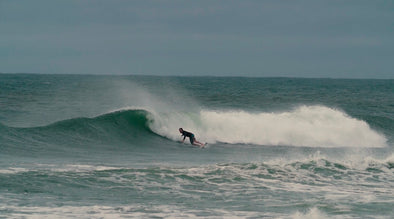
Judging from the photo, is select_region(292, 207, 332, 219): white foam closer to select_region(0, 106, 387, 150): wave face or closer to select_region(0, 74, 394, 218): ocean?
select_region(0, 74, 394, 218): ocean

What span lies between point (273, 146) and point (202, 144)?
11.3ft

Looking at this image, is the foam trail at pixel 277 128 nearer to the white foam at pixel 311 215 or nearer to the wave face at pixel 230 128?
the wave face at pixel 230 128

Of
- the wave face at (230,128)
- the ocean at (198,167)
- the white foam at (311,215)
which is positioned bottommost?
the white foam at (311,215)

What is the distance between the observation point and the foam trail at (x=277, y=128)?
2519cm

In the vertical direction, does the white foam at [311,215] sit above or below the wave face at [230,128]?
below

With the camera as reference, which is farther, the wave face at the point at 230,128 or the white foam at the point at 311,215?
the wave face at the point at 230,128

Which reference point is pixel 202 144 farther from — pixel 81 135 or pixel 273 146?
pixel 81 135

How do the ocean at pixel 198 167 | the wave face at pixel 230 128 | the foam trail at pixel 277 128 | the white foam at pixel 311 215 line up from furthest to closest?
the foam trail at pixel 277 128, the wave face at pixel 230 128, the ocean at pixel 198 167, the white foam at pixel 311 215

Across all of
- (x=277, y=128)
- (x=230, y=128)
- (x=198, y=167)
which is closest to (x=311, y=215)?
(x=198, y=167)

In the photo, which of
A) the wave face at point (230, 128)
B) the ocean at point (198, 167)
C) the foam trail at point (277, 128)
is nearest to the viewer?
the ocean at point (198, 167)

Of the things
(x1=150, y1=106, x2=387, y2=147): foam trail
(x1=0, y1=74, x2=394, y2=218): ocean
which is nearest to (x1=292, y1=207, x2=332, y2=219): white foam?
(x1=0, y1=74, x2=394, y2=218): ocean

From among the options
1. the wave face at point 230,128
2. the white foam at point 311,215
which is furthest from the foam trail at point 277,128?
the white foam at point 311,215

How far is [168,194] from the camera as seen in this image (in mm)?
12477

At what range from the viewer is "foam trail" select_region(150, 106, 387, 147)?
25.2m
